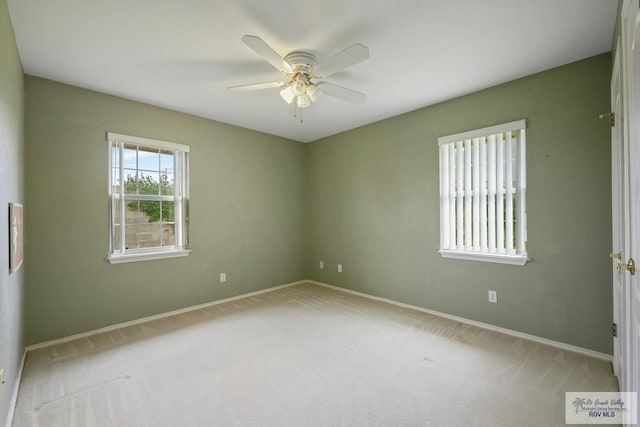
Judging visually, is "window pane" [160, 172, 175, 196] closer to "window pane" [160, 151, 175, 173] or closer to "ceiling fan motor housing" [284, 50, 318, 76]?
"window pane" [160, 151, 175, 173]

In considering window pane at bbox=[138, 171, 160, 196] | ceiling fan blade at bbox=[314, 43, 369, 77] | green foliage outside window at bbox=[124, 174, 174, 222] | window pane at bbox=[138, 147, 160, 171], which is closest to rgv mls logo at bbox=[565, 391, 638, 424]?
ceiling fan blade at bbox=[314, 43, 369, 77]

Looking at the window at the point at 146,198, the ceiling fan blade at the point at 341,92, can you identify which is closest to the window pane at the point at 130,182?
the window at the point at 146,198

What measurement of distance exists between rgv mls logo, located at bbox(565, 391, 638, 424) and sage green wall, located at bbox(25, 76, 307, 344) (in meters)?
3.69

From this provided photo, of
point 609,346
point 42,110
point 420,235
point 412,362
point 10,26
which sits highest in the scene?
point 10,26

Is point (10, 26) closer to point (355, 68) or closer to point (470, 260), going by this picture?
point (355, 68)

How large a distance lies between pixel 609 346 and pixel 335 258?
10.5 ft

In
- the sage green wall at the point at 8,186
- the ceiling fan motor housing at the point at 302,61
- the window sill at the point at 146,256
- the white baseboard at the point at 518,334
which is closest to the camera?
the sage green wall at the point at 8,186

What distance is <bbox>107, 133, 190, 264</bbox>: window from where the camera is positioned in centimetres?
317

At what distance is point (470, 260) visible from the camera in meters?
3.15

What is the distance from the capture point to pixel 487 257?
A: 3.00 m

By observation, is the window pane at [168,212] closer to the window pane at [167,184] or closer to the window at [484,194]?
the window pane at [167,184]

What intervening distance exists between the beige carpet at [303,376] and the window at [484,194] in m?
0.88

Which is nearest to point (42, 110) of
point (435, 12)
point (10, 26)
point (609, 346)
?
point (10, 26)

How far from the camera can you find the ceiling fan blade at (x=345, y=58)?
73.1 inches
